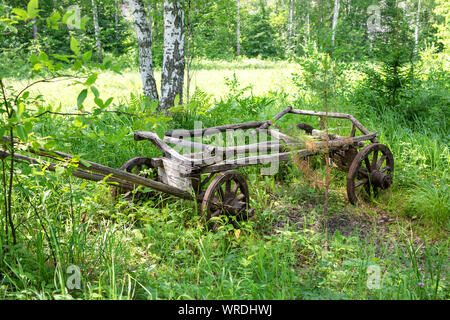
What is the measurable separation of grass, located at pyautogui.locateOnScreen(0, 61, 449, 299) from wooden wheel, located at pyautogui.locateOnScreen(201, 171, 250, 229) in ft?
0.54

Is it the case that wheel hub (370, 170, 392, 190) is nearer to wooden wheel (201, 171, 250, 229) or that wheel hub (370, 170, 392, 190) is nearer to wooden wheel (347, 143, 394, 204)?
wooden wheel (347, 143, 394, 204)

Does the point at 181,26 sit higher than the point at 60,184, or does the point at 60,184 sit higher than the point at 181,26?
the point at 181,26

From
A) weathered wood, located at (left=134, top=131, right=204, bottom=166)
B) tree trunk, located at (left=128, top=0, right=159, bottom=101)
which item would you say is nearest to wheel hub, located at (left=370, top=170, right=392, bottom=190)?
weathered wood, located at (left=134, top=131, right=204, bottom=166)

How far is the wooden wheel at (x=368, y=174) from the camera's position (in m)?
4.09

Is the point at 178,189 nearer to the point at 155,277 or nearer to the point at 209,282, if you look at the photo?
the point at 155,277

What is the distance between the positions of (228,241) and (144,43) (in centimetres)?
461

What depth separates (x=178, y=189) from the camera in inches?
133

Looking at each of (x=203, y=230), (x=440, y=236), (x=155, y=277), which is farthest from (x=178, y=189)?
(x=440, y=236)

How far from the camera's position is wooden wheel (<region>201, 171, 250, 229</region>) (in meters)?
3.28

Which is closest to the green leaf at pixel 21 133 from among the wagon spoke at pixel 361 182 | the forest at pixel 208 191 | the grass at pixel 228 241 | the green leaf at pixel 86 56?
the forest at pixel 208 191

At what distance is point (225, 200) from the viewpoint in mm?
3568

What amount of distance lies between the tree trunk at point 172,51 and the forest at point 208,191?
0.9 inches
